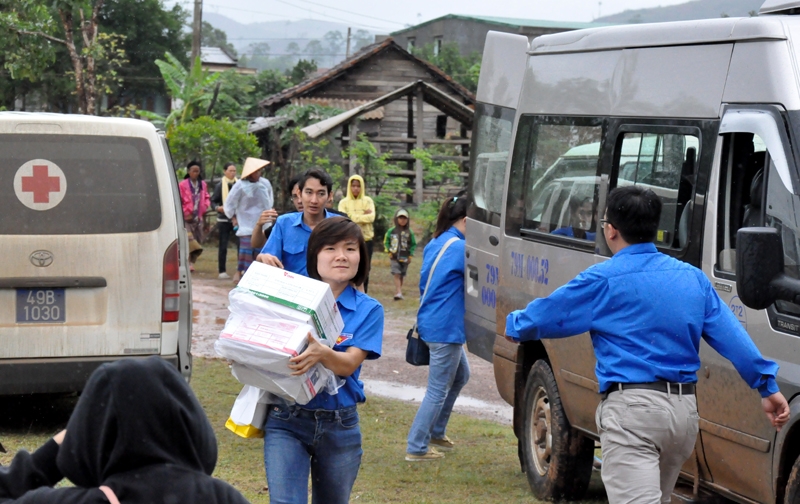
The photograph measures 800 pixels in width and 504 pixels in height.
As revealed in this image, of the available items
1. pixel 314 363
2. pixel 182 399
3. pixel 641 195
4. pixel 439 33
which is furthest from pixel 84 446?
pixel 439 33

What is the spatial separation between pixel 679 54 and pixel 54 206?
400cm

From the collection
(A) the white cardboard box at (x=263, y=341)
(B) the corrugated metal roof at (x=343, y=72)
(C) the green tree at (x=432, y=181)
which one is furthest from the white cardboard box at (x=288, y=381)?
(B) the corrugated metal roof at (x=343, y=72)

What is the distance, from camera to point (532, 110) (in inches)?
272

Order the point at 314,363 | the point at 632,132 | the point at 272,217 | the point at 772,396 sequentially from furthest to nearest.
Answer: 1. the point at 272,217
2. the point at 632,132
3. the point at 772,396
4. the point at 314,363

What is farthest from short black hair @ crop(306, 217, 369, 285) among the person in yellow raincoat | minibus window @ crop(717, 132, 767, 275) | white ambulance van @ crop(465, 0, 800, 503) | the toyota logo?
the person in yellow raincoat

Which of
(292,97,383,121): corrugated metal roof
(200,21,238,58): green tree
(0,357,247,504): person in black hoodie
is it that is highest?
(200,21,238,58): green tree

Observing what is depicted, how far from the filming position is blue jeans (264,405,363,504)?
4.06 metres

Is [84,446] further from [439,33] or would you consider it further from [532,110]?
[439,33]

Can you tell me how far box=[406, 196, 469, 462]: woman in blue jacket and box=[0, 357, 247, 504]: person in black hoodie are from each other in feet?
17.4

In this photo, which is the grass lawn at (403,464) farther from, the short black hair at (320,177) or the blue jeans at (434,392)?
the short black hair at (320,177)

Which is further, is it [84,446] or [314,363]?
[314,363]

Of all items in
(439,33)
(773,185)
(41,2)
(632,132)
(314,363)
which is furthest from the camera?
(439,33)

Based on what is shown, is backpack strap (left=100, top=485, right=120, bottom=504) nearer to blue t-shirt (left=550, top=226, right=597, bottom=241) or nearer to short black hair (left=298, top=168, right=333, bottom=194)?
short black hair (left=298, top=168, right=333, bottom=194)

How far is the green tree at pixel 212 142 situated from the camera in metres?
22.9
